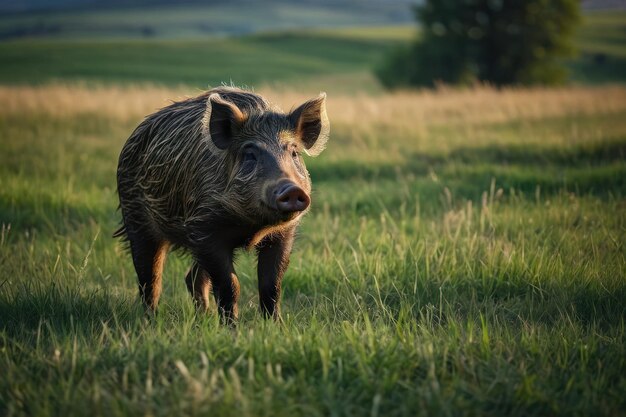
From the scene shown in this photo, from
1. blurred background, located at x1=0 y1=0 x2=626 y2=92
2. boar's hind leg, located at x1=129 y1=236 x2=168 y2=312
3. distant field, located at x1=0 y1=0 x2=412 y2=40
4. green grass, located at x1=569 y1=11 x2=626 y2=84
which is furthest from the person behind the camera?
distant field, located at x1=0 y1=0 x2=412 y2=40

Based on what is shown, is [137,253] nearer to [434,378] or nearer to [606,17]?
[434,378]

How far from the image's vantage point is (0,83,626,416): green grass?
271cm

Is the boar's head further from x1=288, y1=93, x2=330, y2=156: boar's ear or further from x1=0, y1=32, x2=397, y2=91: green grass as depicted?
x1=0, y1=32, x2=397, y2=91: green grass

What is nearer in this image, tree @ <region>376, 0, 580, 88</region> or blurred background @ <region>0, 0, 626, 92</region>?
tree @ <region>376, 0, 580, 88</region>

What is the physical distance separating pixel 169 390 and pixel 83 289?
6.23 ft

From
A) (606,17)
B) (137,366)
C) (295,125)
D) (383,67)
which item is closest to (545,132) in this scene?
(295,125)

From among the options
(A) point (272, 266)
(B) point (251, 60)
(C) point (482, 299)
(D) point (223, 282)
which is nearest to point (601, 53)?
(B) point (251, 60)

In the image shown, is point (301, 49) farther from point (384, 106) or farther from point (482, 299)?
point (482, 299)

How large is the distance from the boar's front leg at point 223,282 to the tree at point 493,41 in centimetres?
2834

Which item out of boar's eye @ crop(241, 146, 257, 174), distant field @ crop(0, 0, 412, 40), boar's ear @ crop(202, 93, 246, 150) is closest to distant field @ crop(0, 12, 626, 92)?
distant field @ crop(0, 0, 412, 40)

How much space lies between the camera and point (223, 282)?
3.93 meters

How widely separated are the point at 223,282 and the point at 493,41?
97.4 feet

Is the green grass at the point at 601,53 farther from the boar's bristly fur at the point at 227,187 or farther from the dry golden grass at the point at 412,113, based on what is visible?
the boar's bristly fur at the point at 227,187

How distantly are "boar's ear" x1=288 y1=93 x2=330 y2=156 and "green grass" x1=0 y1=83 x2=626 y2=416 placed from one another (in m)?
0.81
